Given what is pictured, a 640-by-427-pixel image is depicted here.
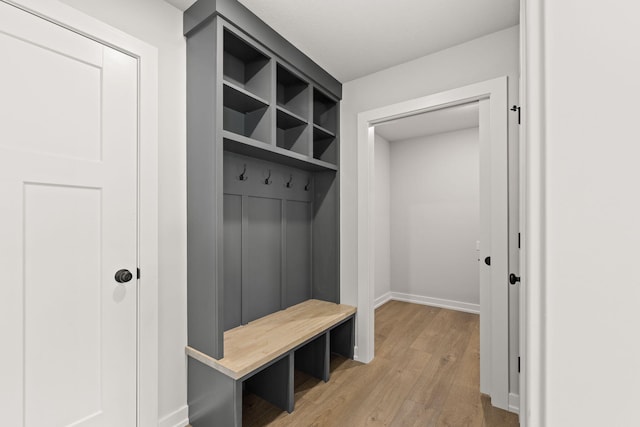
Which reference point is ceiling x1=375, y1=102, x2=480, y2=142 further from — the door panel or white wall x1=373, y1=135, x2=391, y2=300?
the door panel

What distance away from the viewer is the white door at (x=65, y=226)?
1.14 meters

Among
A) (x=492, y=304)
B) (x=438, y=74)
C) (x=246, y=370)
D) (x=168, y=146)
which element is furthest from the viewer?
(x=438, y=74)

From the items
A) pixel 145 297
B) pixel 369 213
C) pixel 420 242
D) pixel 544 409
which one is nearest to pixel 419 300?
pixel 420 242

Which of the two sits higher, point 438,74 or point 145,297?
point 438,74

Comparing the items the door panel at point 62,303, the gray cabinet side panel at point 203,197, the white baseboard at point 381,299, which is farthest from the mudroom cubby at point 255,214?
the white baseboard at point 381,299

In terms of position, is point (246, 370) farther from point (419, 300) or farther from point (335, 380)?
point (419, 300)

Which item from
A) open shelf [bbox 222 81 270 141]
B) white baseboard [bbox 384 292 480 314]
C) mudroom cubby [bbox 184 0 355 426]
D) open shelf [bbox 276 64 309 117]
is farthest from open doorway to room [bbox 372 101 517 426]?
open shelf [bbox 222 81 270 141]

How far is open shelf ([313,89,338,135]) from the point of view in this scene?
264 centimetres

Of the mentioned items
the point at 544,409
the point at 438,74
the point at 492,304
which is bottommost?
the point at 492,304

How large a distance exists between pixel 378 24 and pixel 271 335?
7.16ft

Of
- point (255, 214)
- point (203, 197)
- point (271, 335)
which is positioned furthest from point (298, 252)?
point (203, 197)

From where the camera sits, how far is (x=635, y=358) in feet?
0.95

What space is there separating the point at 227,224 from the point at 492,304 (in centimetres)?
190

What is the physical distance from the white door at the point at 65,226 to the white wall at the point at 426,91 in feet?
5.43
